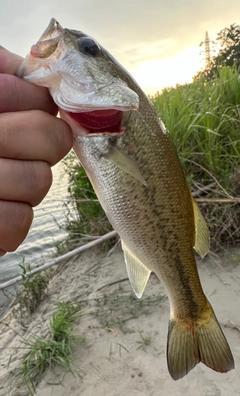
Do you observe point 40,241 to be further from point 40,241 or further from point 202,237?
point 202,237

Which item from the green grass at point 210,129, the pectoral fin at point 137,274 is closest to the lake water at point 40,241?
the green grass at point 210,129

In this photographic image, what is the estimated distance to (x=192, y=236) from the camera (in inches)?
69.9

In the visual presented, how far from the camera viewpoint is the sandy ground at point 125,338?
94.7 inches

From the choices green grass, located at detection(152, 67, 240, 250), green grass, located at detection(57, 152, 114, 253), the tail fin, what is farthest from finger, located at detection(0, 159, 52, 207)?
green grass, located at detection(57, 152, 114, 253)

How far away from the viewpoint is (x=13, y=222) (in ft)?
3.67

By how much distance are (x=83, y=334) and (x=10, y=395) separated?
0.71 m

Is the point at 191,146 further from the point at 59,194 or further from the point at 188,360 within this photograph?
the point at 59,194

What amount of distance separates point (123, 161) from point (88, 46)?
45 centimetres

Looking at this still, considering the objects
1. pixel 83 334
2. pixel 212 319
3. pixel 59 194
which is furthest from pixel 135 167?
pixel 59 194

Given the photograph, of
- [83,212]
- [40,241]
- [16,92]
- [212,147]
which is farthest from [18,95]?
[40,241]

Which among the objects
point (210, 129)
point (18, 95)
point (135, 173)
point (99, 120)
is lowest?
point (210, 129)

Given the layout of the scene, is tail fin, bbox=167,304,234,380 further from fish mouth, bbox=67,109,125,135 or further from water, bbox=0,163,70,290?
water, bbox=0,163,70,290

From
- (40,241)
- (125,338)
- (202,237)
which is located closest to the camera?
(202,237)

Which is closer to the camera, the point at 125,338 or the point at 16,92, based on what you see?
the point at 16,92
